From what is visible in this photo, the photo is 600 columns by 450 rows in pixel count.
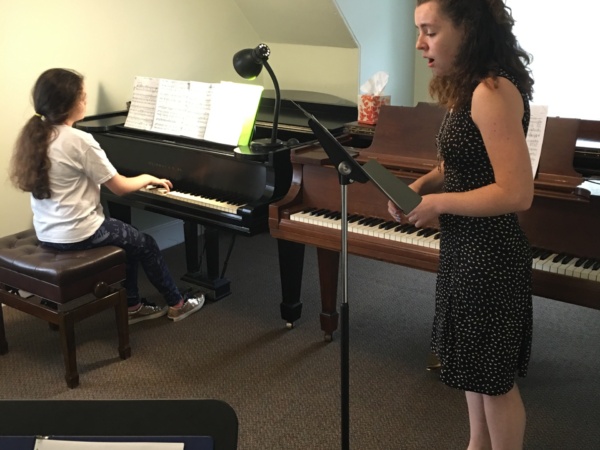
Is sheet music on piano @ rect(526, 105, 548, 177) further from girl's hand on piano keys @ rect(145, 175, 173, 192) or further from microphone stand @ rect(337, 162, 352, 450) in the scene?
girl's hand on piano keys @ rect(145, 175, 173, 192)

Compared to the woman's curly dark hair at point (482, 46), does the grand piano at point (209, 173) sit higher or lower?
lower

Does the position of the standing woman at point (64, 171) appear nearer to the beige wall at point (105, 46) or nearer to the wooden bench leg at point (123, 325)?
the wooden bench leg at point (123, 325)

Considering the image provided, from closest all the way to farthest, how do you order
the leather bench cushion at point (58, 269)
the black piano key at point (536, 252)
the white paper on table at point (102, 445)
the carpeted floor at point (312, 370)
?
1. the white paper on table at point (102, 445)
2. the black piano key at point (536, 252)
3. the carpeted floor at point (312, 370)
4. the leather bench cushion at point (58, 269)

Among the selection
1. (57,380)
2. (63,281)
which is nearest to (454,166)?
(63,281)

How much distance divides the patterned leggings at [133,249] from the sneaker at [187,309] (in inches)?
1.6

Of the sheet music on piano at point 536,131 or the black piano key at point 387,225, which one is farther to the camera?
the black piano key at point 387,225

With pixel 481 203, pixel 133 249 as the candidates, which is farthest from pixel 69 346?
pixel 481 203

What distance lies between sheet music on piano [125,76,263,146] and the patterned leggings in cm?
53

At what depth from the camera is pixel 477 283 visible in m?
1.68

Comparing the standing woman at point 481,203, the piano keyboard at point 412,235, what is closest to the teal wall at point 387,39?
the piano keyboard at point 412,235

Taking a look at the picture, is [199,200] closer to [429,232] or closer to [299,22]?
[429,232]

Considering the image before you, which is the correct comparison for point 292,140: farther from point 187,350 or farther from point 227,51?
point 227,51

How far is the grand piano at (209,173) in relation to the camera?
2844 millimetres

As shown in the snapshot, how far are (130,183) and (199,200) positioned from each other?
295 millimetres
